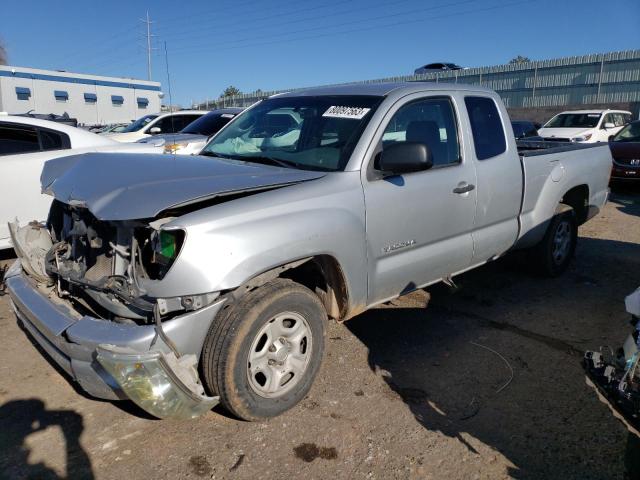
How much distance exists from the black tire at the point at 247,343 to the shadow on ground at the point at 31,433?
75 centimetres

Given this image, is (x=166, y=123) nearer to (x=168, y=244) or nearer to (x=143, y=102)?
(x=168, y=244)

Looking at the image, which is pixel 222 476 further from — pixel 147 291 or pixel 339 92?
pixel 339 92

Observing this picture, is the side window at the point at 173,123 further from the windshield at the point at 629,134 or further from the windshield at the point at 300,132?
the windshield at the point at 629,134

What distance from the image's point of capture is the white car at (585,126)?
48.3ft

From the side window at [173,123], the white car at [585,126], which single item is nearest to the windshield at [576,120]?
the white car at [585,126]

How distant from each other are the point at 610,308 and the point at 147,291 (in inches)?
164

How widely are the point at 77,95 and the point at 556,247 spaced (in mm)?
38488

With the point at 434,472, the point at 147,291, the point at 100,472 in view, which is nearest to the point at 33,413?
the point at 100,472

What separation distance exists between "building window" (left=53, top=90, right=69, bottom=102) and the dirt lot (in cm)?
3644

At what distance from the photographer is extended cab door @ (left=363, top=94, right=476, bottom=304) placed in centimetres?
339

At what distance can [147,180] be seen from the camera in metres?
2.87

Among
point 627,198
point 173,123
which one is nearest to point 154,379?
point 173,123

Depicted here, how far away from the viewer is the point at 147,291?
8.45 feet

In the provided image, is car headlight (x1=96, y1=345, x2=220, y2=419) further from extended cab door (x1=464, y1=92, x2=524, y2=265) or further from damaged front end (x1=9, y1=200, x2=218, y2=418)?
extended cab door (x1=464, y1=92, x2=524, y2=265)
